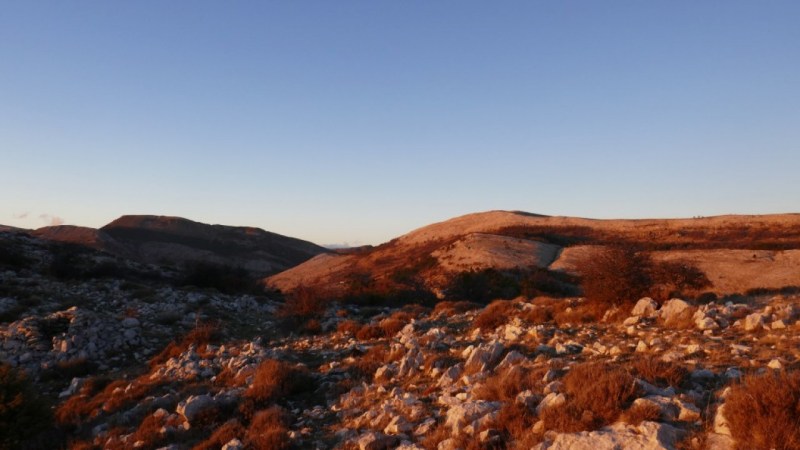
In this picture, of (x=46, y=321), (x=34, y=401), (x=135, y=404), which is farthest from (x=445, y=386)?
(x=46, y=321)

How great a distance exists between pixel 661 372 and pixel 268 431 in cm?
535

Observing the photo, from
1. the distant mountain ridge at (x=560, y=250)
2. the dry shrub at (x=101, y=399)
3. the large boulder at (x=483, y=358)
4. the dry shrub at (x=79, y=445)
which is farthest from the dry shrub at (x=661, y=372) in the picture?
the distant mountain ridge at (x=560, y=250)

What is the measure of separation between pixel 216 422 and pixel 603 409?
588cm

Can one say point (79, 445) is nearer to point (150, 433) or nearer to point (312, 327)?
point (150, 433)

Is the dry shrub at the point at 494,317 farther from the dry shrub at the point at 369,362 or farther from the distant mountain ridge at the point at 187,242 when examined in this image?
the distant mountain ridge at the point at 187,242

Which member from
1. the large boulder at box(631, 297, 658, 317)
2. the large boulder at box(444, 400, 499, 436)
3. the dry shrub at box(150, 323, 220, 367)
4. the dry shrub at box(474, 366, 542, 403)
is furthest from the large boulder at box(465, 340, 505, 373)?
the dry shrub at box(150, 323, 220, 367)

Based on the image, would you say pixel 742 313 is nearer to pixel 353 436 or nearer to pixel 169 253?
pixel 353 436

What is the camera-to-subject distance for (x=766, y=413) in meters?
4.48

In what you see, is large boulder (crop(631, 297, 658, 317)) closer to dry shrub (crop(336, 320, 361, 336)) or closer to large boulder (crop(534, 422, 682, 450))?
large boulder (crop(534, 422, 682, 450))

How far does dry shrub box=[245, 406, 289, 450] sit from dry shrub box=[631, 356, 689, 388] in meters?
4.82

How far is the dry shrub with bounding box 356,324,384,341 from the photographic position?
43.6ft

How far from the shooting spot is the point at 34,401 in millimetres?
8539

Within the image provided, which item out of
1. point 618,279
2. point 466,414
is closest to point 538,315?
point 618,279

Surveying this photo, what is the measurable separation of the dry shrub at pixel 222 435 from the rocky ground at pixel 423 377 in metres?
0.03
